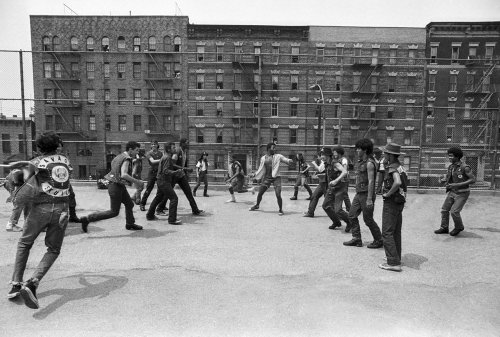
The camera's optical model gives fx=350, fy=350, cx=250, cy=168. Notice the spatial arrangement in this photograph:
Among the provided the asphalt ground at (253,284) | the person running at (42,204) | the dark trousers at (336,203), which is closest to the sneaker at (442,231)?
the asphalt ground at (253,284)

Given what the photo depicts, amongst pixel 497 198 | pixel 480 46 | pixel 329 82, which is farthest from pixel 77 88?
pixel 480 46

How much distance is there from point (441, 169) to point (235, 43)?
22928mm

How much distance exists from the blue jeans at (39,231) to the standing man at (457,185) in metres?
6.70

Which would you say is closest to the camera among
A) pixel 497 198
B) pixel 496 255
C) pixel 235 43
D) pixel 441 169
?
pixel 496 255

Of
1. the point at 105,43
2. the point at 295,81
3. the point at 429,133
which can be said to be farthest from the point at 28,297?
the point at 105,43

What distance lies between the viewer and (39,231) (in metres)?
3.83

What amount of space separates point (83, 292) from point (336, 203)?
5.03 metres

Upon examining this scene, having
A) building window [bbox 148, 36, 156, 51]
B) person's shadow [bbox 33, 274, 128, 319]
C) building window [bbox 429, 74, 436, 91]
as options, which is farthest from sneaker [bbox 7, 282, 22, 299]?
building window [bbox 429, 74, 436, 91]

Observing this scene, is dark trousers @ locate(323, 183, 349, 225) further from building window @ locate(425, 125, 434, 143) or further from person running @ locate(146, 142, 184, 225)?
building window @ locate(425, 125, 434, 143)

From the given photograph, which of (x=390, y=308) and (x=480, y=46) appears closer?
(x=390, y=308)

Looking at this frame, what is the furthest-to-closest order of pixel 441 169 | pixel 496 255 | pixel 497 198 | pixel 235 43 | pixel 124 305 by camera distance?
pixel 235 43 → pixel 441 169 → pixel 497 198 → pixel 496 255 → pixel 124 305

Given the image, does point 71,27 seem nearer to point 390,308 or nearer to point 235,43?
point 235,43

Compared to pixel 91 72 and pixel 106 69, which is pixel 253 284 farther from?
pixel 91 72

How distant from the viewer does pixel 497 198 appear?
12508 millimetres
